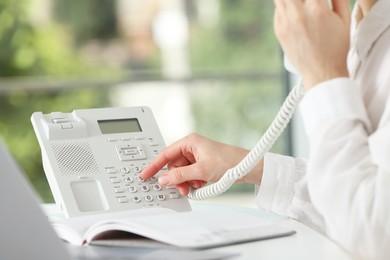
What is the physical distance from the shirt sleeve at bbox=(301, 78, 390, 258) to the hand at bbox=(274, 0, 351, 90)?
0.03 m

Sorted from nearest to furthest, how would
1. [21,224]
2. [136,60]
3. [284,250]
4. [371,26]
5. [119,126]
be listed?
[21,224] < [284,250] < [371,26] < [119,126] < [136,60]

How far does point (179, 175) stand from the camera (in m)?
1.70

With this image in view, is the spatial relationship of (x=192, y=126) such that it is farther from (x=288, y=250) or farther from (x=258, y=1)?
(x=288, y=250)

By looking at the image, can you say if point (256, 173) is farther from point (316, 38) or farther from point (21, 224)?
point (21, 224)

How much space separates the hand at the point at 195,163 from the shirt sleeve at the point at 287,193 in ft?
0.11

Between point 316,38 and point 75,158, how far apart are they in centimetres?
51

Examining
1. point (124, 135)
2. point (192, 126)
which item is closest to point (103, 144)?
point (124, 135)

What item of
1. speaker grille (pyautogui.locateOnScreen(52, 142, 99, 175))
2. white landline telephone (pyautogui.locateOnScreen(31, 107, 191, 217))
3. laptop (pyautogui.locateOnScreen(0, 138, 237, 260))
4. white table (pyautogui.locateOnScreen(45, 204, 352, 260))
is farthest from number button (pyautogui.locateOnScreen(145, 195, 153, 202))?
laptop (pyautogui.locateOnScreen(0, 138, 237, 260))

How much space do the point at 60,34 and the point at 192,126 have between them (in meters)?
0.90

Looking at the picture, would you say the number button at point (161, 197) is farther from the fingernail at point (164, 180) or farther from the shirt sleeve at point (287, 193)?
the shirt sleeve at point (287, 193)

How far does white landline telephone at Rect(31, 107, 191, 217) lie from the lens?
1620 millimetres

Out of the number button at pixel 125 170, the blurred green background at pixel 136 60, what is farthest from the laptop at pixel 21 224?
the blurred green background at pixel 136 60

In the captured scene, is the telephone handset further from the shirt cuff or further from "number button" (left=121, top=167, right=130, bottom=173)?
"number button" (left=121, top=167, right=130, bottom=173)

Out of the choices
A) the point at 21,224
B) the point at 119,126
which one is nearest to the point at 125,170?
the point at 119,126
